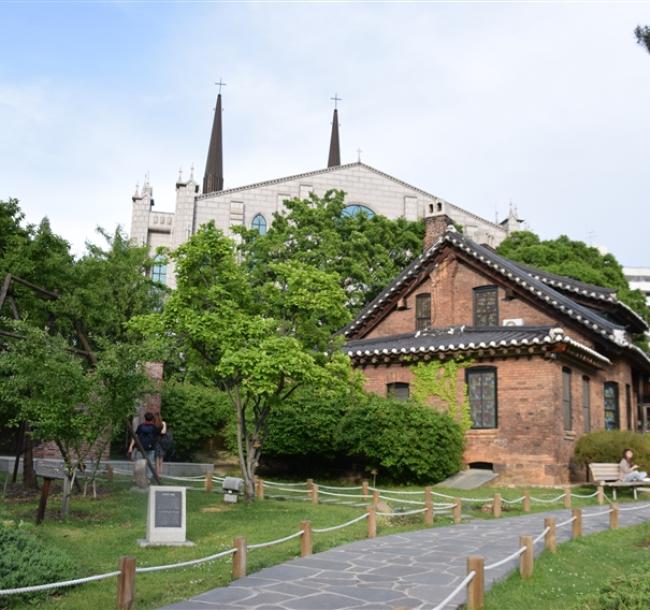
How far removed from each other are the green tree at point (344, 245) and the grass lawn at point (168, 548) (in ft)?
62.1

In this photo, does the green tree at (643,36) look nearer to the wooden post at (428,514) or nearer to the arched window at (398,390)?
the wooden post at (428,514)

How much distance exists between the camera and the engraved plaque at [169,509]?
10961 mm

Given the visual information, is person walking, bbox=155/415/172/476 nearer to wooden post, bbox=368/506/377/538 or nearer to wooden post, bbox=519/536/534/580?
wooden post, bbox=368/506/377/538

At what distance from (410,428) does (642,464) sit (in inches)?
253

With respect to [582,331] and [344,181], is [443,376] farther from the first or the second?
[344,181]

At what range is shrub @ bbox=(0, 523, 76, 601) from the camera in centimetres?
761

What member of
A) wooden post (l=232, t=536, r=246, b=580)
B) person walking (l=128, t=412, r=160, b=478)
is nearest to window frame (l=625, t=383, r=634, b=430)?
person walking (l=128, t=412, r=160, b=478)

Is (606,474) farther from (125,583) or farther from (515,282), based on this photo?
(125,583)

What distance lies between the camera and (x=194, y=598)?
778 centimetres

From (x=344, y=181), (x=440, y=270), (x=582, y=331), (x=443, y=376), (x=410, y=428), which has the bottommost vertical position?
(x=410, y=428)

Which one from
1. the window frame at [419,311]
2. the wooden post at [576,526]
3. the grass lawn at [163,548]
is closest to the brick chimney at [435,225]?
the window frame at [419,311]

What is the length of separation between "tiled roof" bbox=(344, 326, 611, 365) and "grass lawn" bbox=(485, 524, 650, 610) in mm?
9031

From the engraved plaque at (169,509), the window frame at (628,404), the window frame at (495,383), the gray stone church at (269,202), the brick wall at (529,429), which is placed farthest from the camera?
the gray stone church at (269,202)

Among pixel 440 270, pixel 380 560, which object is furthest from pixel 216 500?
pixel 440 270
